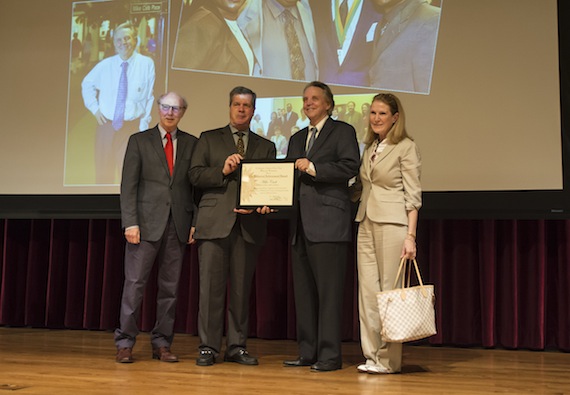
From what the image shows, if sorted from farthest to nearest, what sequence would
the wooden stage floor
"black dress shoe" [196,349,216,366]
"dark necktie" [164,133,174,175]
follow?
"dark necktie" [164,133,174,175]
"black dress shoe" [196,349,216,366]
the wooden stage floor

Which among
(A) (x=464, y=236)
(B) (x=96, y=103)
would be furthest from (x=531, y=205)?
(B) (x=96, y=103)

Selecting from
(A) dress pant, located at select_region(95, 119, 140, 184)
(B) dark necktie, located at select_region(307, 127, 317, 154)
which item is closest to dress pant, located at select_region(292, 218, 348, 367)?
(B) dark necktie, located at select_region(307, 127, 317, 154)

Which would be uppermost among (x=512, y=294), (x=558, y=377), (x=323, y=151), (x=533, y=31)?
(x=533, y=31)

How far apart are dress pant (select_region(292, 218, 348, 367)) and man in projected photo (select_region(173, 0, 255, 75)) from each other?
160 centimetres

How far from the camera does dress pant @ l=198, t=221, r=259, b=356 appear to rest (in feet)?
11.8

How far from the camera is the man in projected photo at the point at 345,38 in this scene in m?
4.41

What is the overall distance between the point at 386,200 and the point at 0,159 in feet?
10.3

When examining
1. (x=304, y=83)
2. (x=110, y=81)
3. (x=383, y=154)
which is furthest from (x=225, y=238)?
(x=110, y=81)

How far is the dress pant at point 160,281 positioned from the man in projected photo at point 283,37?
142 cm

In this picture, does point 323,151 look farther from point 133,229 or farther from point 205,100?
point 205,100

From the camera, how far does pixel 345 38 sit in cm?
445

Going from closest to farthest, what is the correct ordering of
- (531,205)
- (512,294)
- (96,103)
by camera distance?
(531,205), (512,294), (96,103)

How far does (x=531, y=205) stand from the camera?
4086 millimetres

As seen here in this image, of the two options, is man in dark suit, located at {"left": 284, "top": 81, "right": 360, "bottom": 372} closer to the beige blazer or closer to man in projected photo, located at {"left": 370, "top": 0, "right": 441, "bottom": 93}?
the beige blazer
